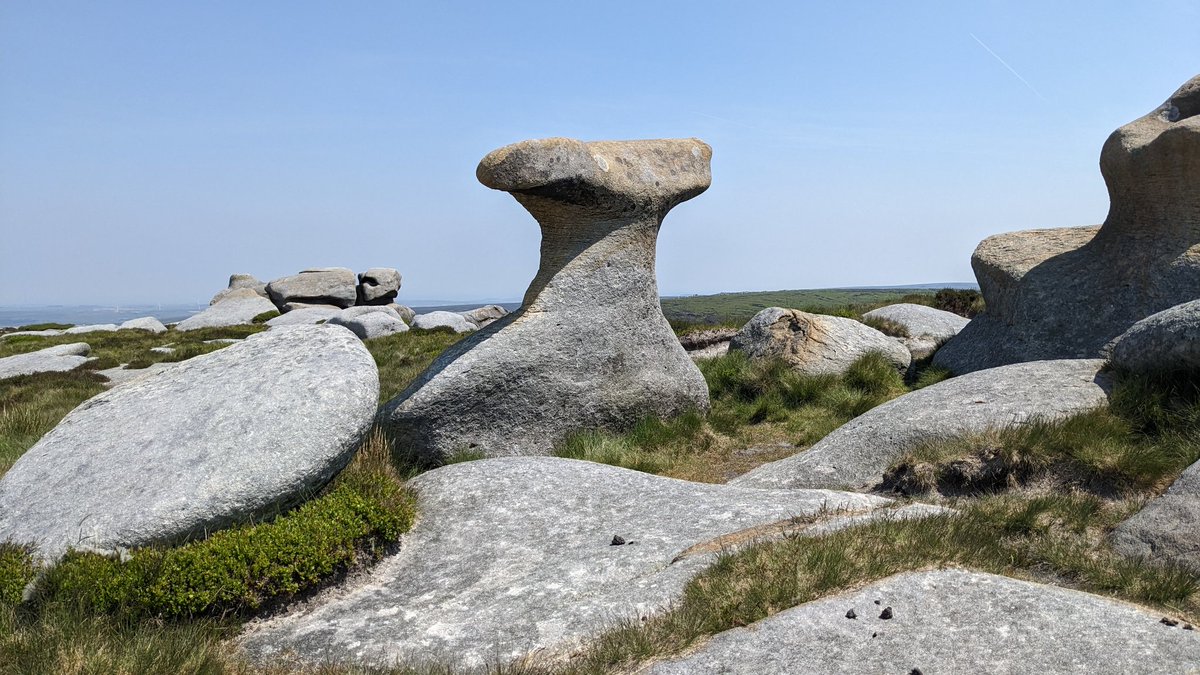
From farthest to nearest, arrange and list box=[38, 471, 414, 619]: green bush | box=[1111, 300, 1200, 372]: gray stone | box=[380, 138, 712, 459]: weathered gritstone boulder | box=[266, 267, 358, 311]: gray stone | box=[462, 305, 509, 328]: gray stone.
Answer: box=[266, 267, 358, 311]: gray stone
box=[462, 305, 509, 328]: gray stone
box=[380, 138, 712, 459]: weathered gritstone boulder
box=[1111, 300, 1200, 372]: gray stone
box=[38, 471, 414, 619]: green bush

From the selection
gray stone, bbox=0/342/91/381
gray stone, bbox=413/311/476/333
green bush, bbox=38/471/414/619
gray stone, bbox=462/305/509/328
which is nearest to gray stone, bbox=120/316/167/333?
gray stone, bbox=413/311/476/333

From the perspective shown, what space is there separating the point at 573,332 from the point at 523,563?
540 centimetres

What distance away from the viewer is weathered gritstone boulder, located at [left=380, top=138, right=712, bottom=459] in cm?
1198

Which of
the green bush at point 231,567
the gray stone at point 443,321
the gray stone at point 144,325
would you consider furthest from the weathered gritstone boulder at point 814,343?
the gray stone at point 144,325

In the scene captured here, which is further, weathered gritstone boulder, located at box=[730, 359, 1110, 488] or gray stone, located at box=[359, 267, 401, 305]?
gray stone, located at box=[359, 267, 401, 305]

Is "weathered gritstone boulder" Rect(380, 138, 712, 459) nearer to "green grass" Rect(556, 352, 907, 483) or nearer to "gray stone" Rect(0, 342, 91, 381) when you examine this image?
"green grass" Rect(556, 352, 907, 483)

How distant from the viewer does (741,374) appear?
620 inches

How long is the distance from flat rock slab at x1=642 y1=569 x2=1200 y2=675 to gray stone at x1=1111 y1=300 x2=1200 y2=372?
514 centimetres

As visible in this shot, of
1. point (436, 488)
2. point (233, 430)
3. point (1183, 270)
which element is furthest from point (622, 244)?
point (1183, 270)

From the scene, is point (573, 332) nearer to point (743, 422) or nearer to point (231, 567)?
point (743, 422)

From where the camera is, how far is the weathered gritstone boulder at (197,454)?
764 centimetres

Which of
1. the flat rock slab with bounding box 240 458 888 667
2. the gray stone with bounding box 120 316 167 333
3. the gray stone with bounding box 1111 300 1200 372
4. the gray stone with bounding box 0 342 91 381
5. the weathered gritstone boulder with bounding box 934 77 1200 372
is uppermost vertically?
the weathered gritstone boulder with bounding box 934 77 1200 372

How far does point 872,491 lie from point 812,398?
17.2 ft

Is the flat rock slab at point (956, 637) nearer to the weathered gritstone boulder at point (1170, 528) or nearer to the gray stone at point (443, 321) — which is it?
the weathered gritstone boulder at point (1170, 528)
